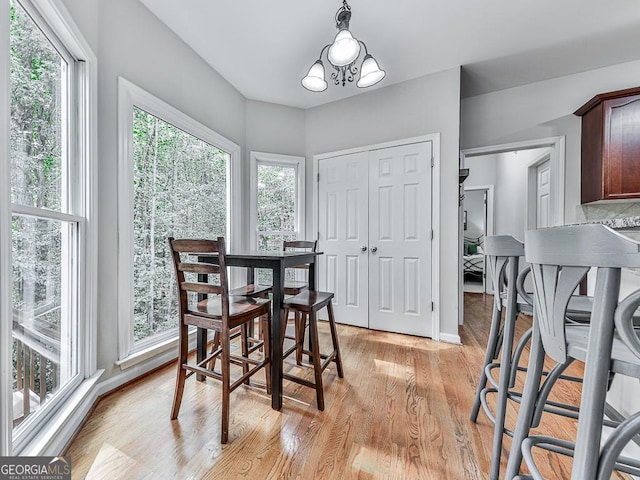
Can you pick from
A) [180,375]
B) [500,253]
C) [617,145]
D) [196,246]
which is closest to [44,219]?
[196,246]

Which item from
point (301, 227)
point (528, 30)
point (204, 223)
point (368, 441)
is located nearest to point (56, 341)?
point (204, 223)

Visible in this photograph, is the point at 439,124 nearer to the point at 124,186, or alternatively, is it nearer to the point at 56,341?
the point at 124,186

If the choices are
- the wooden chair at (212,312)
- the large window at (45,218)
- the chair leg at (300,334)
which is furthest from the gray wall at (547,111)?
the large window at (45,218)

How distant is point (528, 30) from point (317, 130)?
2158mm

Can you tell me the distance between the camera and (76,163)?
1.59m

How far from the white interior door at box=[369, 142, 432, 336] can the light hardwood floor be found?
0.88 m

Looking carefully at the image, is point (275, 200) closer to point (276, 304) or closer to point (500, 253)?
point (276, 304)

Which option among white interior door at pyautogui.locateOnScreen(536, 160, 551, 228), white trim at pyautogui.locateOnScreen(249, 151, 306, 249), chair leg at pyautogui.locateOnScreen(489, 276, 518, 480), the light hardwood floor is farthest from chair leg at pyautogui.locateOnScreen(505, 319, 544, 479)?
white interior door at pyautogui.locateOnScreen(536, 160, 551, 228)

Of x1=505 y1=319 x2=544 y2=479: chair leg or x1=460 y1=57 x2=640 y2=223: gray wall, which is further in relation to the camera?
x1=460 y1=57 x2=640 y2=223: gray wall

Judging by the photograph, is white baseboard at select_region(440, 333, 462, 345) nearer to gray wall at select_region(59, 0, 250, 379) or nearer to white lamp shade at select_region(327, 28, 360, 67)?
white lamp shade at select_region(327, 28, 360, 67)

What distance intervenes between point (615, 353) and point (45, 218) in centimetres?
211

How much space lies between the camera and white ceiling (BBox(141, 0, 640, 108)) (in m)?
1.99

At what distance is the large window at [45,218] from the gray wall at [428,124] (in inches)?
97.0

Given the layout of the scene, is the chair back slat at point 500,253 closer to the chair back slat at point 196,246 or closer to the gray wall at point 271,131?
the chair back slat at point 196,246
